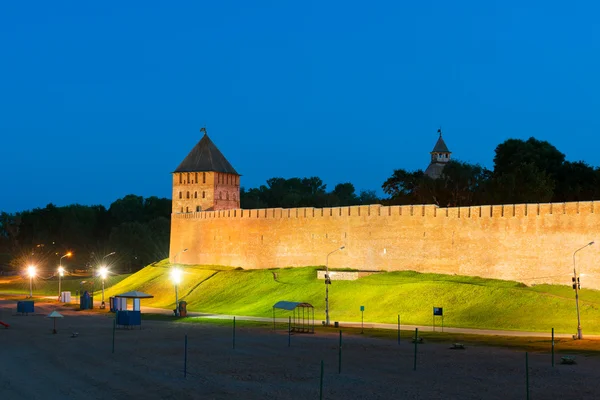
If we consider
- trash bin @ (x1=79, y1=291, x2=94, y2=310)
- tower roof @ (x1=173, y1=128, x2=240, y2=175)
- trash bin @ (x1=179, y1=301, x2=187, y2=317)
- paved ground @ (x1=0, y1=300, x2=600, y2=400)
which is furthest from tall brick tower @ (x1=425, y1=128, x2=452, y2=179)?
paved ground @ (x1=0, y1=300, x2=600, y2=400)

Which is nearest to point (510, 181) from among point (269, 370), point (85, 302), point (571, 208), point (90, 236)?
point (571, 208)

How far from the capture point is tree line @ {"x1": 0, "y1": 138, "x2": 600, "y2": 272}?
206 feet

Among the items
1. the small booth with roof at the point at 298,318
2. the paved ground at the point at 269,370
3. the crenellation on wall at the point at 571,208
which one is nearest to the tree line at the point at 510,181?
the crenellation on wall at the point at 571,208

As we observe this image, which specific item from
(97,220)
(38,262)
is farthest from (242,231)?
(97,220)

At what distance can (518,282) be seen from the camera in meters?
41.8

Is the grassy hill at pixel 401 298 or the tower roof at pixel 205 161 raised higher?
the tower roof at pixel 205 161

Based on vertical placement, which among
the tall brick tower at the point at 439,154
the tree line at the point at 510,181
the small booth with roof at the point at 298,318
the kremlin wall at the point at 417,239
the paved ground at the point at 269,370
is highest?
the tall brick tower at the point at 439,154

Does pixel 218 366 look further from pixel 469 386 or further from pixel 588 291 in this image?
pixel 588 291

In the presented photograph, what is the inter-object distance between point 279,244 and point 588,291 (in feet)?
77.3

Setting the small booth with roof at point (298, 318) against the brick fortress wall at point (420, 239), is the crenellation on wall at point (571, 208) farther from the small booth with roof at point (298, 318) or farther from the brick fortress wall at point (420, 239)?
the small booth with roof at point (298, 318)

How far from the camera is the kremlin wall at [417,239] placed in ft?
132

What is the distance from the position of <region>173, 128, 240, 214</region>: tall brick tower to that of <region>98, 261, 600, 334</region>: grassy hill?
13.4 metres

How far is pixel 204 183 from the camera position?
7031 centimetres

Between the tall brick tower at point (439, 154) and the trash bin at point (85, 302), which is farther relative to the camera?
the tall brick tower at point (439, 154)
